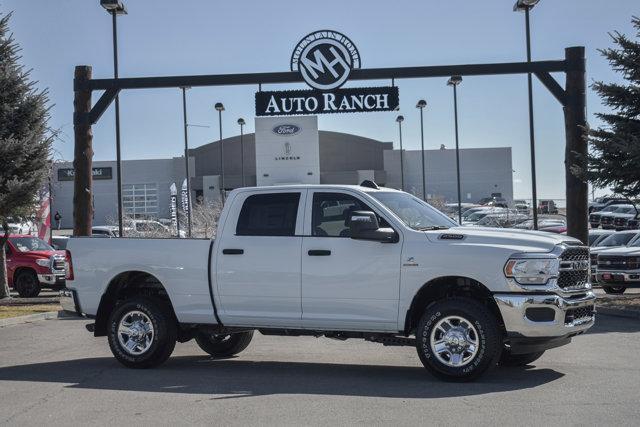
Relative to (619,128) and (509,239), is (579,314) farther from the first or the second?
(619,128)

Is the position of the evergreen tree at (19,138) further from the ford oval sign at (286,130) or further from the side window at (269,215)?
the ford oval sign at (286,130)

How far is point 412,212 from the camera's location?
9.91 m

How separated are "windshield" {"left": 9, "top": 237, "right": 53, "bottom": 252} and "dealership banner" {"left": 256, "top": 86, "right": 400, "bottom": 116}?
31.8 feet

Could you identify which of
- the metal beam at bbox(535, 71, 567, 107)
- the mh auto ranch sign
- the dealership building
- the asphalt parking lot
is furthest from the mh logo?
the dealership building

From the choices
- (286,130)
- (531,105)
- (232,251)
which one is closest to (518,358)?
(232,251)

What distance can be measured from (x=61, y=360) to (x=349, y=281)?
14.2 ft

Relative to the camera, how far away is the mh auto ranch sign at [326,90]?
18.1 m

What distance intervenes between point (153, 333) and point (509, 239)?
4.30 m

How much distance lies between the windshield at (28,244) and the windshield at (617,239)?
16186 millimetres

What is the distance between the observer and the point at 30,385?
9312mm

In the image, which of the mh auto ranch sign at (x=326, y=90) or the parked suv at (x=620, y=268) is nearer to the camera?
the mh auto ranch sign at (x=326, y=90)

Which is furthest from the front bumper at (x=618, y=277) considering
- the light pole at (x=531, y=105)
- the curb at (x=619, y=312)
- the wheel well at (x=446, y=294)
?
the wheel well at (x=446, y=294)

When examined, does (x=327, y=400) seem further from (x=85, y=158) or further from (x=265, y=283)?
(x=85, y=158)

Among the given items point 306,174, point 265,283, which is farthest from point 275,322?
point 306,174
